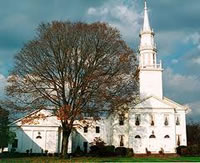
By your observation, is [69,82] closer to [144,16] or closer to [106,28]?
[106,28]

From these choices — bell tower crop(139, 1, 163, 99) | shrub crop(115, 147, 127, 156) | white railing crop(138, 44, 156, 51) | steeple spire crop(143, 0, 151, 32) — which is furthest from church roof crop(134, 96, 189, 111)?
steeple spire crop(143, 0, 151, 32)

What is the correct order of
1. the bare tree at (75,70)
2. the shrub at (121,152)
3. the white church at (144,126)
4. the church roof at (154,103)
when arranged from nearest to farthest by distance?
1. the bare tree at (75,70)
2. the shrub at (121,152)
3. the white church at (144,126)
4. the church roof at (154,103)

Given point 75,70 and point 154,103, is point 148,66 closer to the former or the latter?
point 154,103

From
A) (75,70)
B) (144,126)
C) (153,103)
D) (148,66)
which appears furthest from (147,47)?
(75,70)

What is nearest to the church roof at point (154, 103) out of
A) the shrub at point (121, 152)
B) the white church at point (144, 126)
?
the white church at point (144, 126)

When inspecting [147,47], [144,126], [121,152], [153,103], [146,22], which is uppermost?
[146,22]

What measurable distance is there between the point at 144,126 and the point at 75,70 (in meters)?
23.4

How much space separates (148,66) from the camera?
2290 inches

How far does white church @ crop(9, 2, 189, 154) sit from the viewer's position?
52.4 metres

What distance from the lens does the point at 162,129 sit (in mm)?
54156

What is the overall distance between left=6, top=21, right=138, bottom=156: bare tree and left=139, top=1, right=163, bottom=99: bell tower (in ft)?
70.9

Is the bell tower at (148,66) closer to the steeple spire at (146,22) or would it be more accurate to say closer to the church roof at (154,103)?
the steeple spire at (146,22)

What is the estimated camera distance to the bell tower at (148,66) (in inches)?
2250

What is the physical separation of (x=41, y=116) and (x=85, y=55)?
27.3 feet
